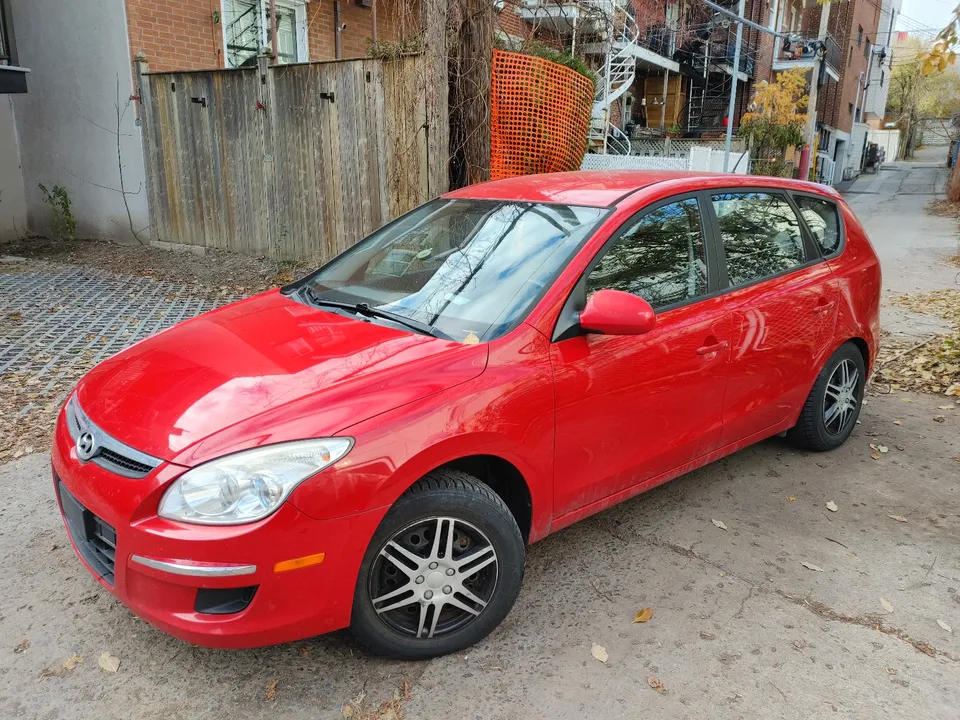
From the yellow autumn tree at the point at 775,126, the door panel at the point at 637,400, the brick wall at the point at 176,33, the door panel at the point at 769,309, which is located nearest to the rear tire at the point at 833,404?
the door panel at the point at 769,309

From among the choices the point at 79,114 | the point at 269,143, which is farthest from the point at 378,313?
the point at 79,114

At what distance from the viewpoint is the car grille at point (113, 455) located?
243 cm

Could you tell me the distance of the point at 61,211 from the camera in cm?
1072

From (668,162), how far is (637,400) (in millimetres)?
12521

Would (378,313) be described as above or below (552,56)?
below

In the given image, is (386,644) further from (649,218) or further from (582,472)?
(649,218)

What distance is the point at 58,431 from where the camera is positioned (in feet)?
9.83

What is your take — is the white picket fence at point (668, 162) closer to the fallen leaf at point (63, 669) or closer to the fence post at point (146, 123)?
the fence post at point (146, 123)

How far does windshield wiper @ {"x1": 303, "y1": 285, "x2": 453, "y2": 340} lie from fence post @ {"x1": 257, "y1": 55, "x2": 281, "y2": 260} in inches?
215

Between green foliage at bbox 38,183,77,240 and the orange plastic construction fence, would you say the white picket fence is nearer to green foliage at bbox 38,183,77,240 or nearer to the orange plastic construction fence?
the orange plastic construction fence

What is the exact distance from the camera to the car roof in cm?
349

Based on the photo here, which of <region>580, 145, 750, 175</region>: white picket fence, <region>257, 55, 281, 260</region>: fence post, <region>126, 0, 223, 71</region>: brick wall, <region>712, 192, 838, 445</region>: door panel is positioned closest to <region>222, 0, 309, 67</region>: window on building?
<region>126, 0, 223, 71</region>: brick wall

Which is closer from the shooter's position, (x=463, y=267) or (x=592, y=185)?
(x=463, y=267)

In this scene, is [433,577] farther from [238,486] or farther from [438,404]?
[238,486]
